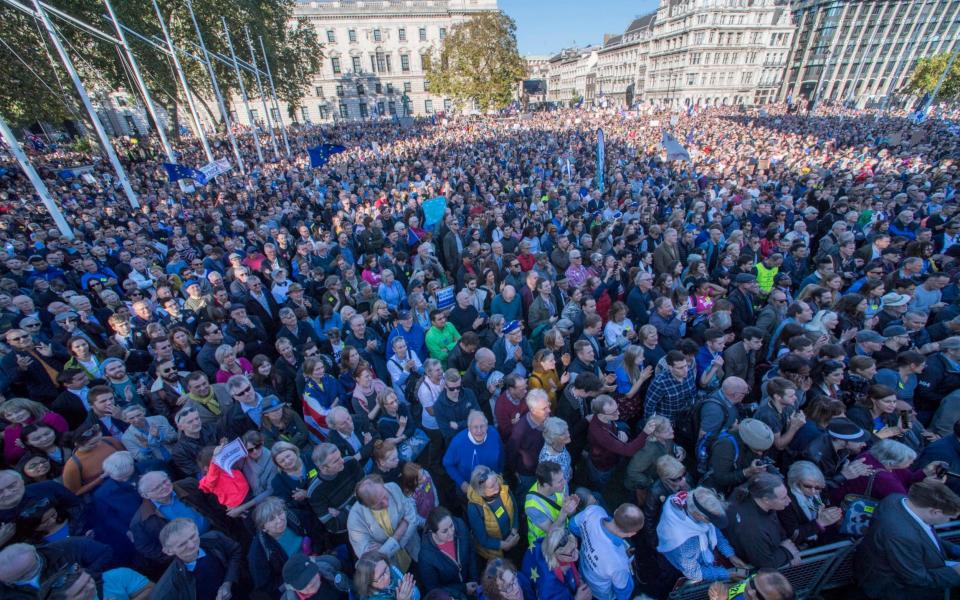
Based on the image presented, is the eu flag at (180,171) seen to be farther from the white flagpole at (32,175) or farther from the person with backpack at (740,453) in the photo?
the person with backpack at (740,453)

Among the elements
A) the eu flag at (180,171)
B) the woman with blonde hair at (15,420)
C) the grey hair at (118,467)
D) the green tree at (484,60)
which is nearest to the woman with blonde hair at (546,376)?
the grey hair at (118,467)

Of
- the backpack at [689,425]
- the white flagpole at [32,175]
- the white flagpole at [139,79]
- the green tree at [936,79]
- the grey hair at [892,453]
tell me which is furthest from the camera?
the green tree at [936,79]

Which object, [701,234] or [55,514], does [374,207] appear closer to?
[701,234]

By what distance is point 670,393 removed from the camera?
4172 millimetres

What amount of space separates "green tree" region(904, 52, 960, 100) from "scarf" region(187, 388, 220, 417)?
242 feet

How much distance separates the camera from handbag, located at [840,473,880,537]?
9.92 feet

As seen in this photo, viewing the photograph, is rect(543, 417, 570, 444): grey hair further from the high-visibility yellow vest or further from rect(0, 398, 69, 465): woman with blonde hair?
rect(0, 398, 69, 465): woman with blonde hair

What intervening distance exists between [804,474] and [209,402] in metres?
5.33

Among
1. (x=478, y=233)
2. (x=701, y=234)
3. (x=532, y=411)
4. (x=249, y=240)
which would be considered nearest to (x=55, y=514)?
(x=532, y=411)

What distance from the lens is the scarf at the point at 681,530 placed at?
2758 millimetres

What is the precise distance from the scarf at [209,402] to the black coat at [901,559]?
5699 millimetres

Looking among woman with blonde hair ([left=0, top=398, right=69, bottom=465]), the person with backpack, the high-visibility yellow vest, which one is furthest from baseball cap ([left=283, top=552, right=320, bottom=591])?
the person with backpack

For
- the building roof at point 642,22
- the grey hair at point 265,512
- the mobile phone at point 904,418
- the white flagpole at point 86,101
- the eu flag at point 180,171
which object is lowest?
the mobile phone at point 904,418

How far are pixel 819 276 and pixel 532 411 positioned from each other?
5.28m
